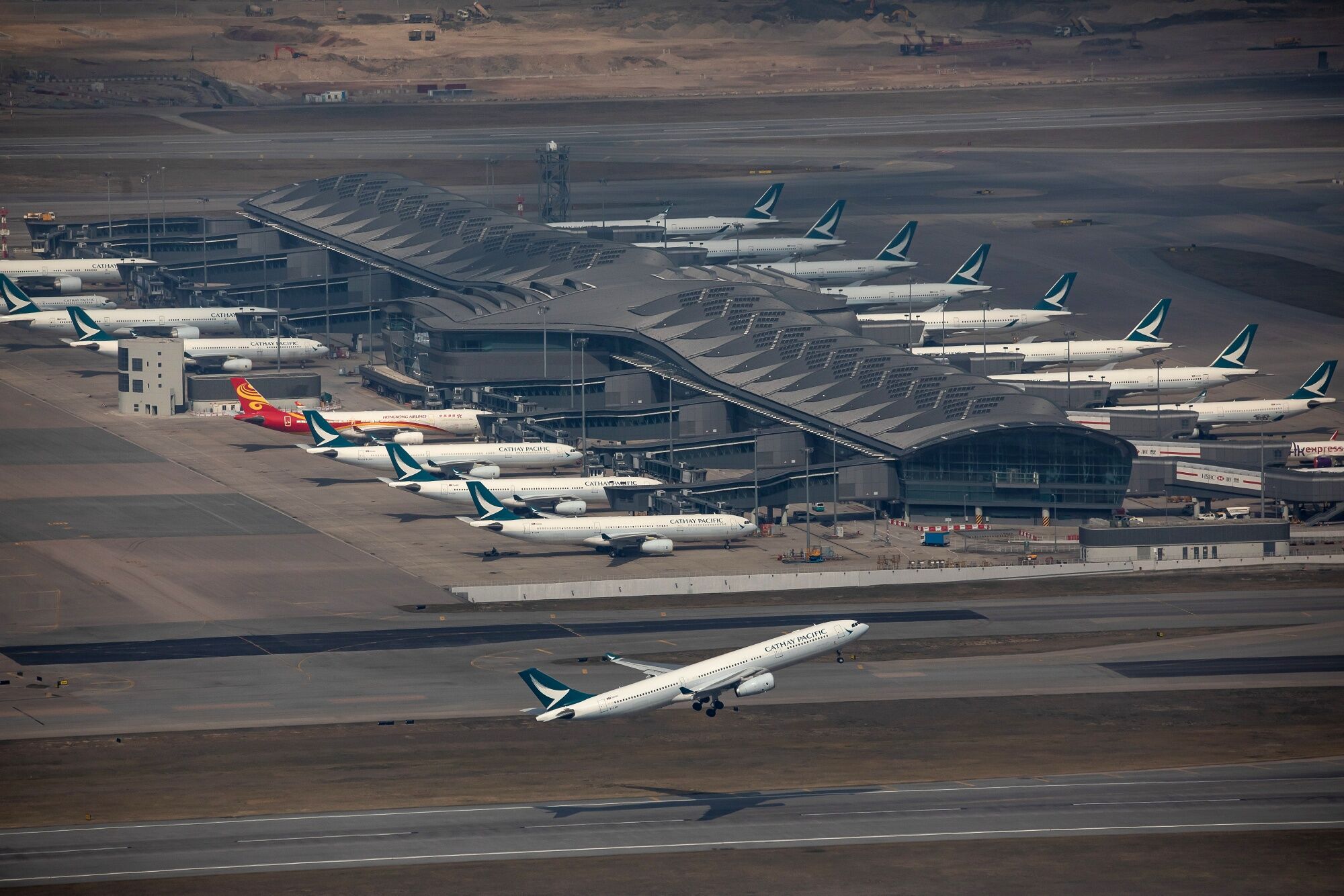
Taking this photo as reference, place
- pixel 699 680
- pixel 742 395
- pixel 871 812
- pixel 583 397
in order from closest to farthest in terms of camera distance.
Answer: pixel 871 812
pixel 699 680
pixel 583 397
pixel 742 395

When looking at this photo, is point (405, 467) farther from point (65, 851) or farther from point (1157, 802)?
point (1157, 802)

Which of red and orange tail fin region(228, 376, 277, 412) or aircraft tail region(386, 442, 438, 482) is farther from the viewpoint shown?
red and orange tail fin region(228, 376, 277, 412)

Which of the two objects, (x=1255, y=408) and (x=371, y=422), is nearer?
(x=371, y=422)

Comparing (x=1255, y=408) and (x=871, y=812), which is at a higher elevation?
(x=1255, y=408)

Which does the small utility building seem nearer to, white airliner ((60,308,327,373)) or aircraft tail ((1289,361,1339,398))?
aircraft tail ((1289,361,1339,398))

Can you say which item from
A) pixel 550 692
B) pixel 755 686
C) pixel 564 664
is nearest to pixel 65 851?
pixel 550 692

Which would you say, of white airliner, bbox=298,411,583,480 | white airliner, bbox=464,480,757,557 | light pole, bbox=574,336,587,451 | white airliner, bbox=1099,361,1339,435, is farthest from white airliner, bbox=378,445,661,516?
white airliner, bbox=1099,361,1339,435
